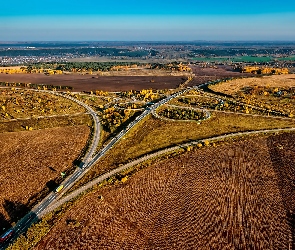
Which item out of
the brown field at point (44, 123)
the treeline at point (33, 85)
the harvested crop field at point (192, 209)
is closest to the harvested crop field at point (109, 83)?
the treeline at point (33, 85)

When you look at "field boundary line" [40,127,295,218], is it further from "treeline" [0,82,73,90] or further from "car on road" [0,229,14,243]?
"treeline" [0,82,73,90]

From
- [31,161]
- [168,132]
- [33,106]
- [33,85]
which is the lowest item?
[31,161]

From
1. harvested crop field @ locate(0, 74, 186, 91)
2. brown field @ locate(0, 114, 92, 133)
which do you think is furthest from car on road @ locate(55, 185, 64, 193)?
harvested crop field @ locate(0, 74, 186, 91)

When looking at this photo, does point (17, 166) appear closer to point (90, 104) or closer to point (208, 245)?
point (208, 245)

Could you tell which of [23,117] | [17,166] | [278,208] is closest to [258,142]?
[278,208]

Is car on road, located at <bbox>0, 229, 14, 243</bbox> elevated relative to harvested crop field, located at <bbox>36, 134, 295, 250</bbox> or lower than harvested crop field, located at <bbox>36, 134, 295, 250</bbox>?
elevated

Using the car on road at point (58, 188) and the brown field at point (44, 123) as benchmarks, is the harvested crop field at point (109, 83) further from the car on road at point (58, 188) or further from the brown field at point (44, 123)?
the car on road at point (58, 188)

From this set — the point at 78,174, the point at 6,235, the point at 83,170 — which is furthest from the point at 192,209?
the point at 6,235

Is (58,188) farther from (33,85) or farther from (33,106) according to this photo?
(33,85)
